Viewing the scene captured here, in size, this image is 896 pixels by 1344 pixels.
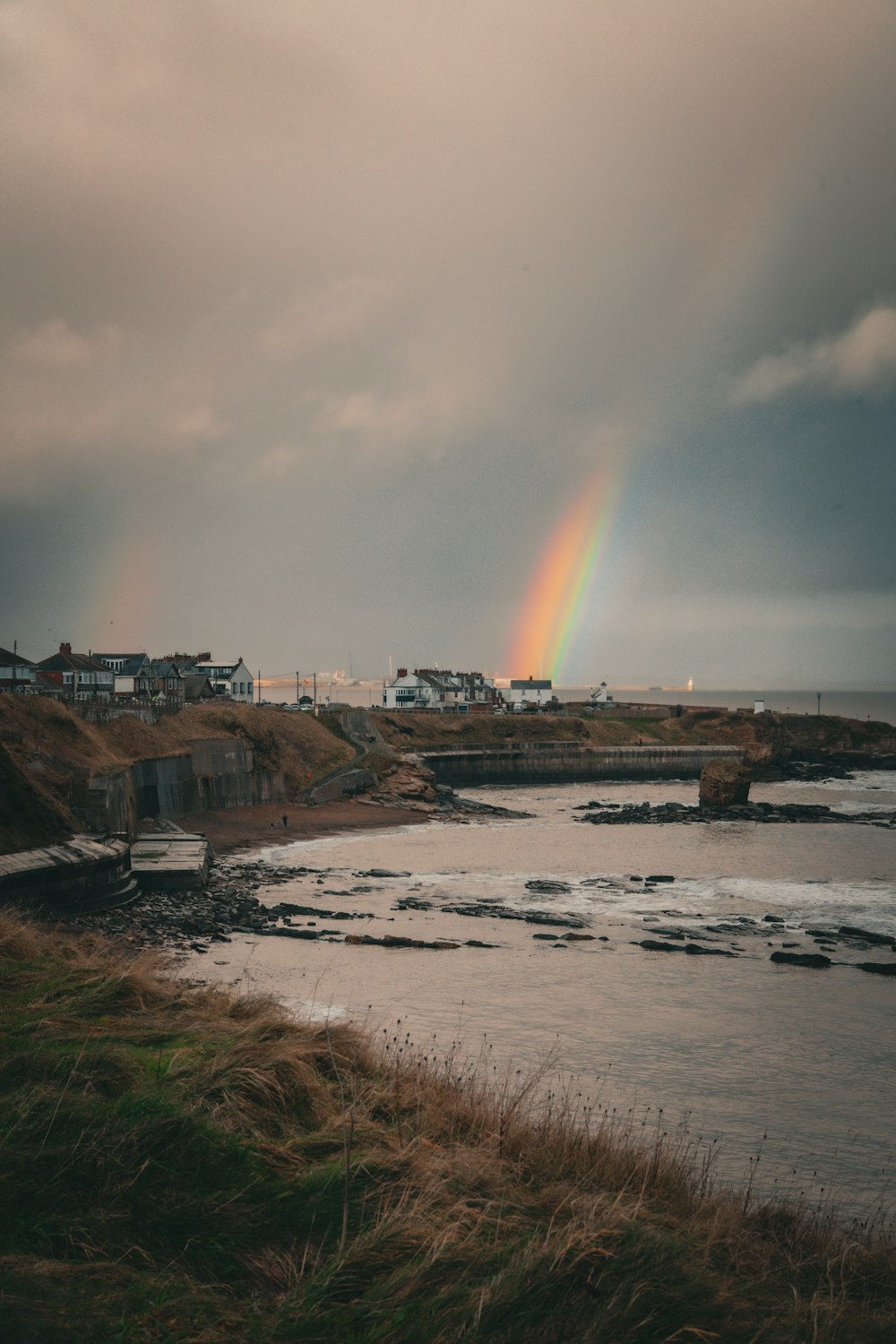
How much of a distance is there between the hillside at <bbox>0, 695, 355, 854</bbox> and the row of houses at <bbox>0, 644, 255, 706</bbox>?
18.4 m

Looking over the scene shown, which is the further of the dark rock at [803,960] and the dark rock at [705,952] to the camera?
the dark rock at [705,952]

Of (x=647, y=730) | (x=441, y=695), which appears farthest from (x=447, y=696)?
(x=647, y=730)

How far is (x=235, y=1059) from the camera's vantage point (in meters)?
10.9

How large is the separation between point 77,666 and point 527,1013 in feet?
339

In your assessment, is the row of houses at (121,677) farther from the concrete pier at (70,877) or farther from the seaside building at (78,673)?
the concrete pier at (70,877)

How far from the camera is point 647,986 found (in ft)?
82.1

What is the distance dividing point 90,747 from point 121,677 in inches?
2883

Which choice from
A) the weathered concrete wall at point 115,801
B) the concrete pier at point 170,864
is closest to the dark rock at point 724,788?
the weathered concrete wall at point 115,801

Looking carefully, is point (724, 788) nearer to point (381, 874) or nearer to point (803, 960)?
point (381, 874)

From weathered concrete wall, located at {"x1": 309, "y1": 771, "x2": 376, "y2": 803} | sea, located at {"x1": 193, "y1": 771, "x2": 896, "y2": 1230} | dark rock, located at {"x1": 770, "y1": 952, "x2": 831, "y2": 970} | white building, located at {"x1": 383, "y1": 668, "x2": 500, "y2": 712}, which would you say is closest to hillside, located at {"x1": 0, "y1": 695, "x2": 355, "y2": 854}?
weathered concrete wall, located at {"x1": 309, "y1": 771, "x2": 376, "y2": 803}

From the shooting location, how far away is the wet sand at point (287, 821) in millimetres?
55491

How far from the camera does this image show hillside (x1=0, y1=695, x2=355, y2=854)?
1195 inches

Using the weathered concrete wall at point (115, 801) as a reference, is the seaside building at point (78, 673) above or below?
above

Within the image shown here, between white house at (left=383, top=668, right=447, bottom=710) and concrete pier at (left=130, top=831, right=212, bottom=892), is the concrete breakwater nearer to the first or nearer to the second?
white house at (left=383, top=668, right=447, bottom=710)
